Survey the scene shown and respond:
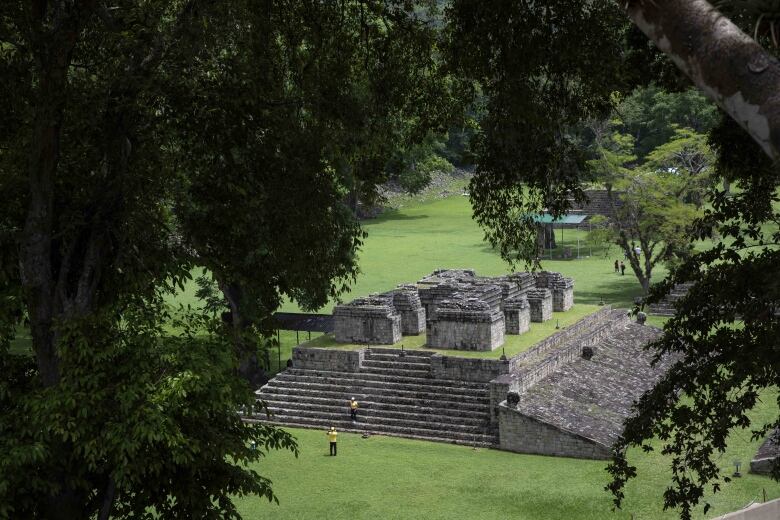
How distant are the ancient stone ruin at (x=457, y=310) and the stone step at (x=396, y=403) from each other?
192 centimetres

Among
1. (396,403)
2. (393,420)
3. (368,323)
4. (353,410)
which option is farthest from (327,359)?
(393,420)

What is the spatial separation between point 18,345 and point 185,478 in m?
20.4

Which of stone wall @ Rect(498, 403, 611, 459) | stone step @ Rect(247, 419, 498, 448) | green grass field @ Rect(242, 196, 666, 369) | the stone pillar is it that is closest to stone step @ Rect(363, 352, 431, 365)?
green grass field @ Rect(242, 196, 666, 369)

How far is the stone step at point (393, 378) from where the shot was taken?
868 inches

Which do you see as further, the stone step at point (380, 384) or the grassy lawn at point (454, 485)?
the stone step at point (380, 384)

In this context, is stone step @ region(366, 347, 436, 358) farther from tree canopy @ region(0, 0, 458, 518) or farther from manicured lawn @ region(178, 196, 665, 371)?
tree canopy @ region(0, 0, 458, 518)

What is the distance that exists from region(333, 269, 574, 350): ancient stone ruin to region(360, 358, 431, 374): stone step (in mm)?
824

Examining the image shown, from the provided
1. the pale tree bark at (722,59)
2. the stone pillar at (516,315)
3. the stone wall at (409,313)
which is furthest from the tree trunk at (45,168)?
the stone pillar at (516,315)

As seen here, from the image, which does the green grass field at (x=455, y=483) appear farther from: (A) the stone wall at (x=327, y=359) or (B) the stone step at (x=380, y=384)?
(B) the stone step at (x=380, y=384)

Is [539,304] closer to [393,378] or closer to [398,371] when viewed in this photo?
[398,371]

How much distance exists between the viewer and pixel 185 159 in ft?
32.7

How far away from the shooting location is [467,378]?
22109 millimetres

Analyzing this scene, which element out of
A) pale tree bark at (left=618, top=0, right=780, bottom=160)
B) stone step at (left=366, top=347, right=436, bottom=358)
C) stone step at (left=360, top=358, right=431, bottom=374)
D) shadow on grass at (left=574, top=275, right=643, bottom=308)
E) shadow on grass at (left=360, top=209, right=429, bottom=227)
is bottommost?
stone step at (left=360, top=358, right=431, bottom=374)

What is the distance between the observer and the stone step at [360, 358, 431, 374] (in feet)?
75.0
